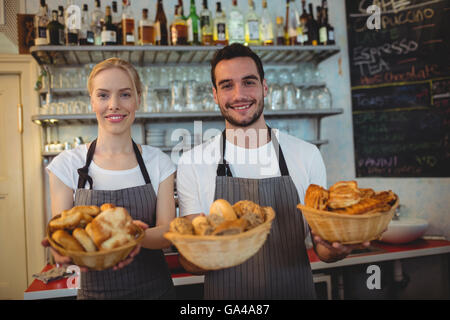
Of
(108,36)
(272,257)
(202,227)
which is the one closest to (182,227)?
(202,227)

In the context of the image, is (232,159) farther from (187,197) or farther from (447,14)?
(447,14)

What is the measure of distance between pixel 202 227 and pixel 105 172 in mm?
655

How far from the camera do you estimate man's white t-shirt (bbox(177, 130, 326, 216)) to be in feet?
4.81

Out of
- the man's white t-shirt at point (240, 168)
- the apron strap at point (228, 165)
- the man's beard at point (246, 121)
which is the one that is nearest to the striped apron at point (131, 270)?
the man's white t-shirt at point (240, 168)

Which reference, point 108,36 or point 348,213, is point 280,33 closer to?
point 108,36

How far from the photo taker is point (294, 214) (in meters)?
1.44

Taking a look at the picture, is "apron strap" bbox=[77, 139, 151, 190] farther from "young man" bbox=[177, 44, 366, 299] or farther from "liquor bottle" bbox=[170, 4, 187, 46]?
"liquor bottle" bbox=[170, 4, 187, 46]

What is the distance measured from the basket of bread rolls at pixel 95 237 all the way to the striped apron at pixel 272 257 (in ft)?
1.52

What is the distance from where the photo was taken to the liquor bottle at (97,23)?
2.64 meters

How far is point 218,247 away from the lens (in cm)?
89

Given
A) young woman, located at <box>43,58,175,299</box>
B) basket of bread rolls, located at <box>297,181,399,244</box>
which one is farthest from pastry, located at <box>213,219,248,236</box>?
young woman, located at <box>43,58,175,299</box>

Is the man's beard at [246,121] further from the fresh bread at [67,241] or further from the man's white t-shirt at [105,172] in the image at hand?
the fresh bread at [67,241]

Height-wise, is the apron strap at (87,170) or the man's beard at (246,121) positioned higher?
the man's beard at (246,121)

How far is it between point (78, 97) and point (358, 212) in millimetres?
2307
